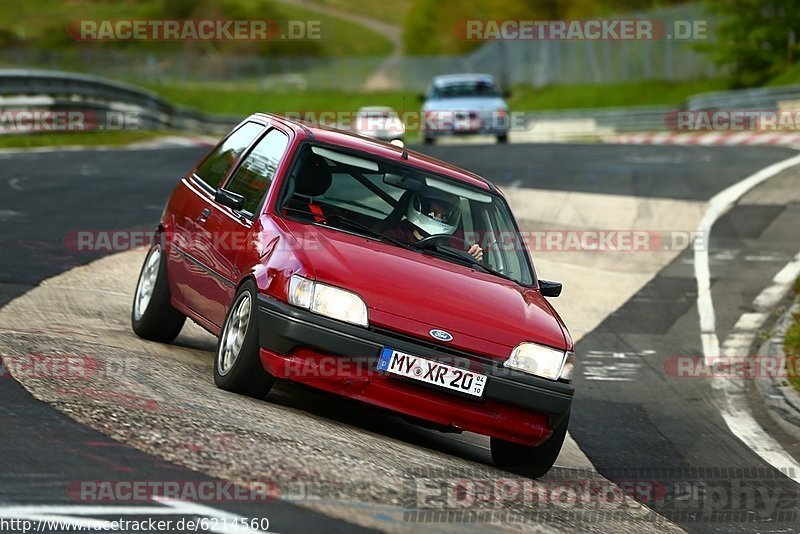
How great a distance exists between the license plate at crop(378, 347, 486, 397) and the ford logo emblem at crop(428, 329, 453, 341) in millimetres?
128

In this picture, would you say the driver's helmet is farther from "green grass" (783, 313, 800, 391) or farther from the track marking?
"green grass" (783, 313, 800, 391)

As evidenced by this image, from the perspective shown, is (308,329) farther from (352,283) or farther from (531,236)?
(531,236)

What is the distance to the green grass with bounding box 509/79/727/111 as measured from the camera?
179 feet

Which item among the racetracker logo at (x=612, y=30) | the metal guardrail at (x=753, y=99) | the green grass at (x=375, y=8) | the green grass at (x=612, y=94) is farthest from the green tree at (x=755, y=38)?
the green grass at (x=375, y=8)

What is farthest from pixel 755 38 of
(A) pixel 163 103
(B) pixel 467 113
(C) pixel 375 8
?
(C) pixel 375 8

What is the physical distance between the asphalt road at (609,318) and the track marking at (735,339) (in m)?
0.11

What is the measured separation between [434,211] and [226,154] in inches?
66.7

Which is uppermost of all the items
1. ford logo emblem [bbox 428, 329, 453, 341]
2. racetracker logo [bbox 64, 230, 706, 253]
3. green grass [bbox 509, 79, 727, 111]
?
green grass [bbox 509, 79, 727, 111]

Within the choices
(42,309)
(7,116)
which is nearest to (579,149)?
(7,116)

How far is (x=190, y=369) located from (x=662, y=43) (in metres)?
48.4

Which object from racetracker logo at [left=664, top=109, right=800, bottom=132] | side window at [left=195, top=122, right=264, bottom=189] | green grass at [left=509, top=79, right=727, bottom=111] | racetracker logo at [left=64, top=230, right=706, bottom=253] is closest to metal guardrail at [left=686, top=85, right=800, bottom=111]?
racetracker logo at [left=664, top=109, right=800, bottom=132]

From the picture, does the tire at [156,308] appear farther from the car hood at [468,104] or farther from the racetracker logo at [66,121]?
the car hood at [468,104]

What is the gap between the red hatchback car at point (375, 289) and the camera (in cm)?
707

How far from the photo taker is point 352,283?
23.5 ft
